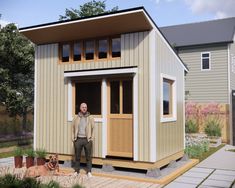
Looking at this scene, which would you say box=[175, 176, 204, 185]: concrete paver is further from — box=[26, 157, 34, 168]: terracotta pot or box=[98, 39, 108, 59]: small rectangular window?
box=[26, 157, 34, 168]: terracotta pot

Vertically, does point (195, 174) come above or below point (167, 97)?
below

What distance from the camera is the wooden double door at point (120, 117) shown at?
8922 mm

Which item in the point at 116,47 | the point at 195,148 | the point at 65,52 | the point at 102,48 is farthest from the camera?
the point at 195,148

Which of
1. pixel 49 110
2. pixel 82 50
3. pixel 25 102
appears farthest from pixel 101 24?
pixel 25 102

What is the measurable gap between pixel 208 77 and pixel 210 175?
1331 cm

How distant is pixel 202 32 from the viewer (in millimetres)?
23469

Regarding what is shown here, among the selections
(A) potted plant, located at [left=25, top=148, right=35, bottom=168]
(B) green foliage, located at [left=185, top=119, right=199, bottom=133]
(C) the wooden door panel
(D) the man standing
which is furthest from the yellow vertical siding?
(B) green foliage, located at [left=185, top=119, right=199, bottom=133]

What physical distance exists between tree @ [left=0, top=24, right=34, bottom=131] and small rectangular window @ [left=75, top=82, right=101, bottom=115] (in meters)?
6.03

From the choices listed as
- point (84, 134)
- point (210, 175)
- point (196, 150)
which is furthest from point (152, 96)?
point (196, 150)

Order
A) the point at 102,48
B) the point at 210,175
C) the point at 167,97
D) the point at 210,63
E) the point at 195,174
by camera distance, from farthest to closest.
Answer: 1. the point at 210,63
2. the point at 167,97
3. the point at 102,48
4. the point at 195,174
5. the point at 210,175

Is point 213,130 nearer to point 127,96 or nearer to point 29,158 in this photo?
point 127,96

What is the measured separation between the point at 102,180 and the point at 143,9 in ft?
14.3

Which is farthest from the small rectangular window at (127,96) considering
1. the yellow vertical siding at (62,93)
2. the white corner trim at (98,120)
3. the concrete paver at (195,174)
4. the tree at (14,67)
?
the tree at (14,67)

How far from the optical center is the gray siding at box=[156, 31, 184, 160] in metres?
8.81
